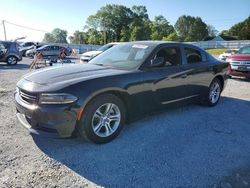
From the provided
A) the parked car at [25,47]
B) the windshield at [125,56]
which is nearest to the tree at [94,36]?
the parked car at [25,47]

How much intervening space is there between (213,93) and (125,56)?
106 inches

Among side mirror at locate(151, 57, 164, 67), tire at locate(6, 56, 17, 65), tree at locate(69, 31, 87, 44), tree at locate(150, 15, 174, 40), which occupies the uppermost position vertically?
tree at locate(150, 15, 174, 40)

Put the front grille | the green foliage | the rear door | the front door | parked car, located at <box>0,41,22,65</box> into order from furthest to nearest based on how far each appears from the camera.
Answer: the green foliage, parked car, located at <box>0,41,22,65</box>, the rear door, the front door, the front grille

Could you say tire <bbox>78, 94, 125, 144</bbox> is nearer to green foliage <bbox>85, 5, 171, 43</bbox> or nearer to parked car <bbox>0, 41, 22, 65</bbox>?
parked car <bbox>0, 41, 22, 65</bbox>

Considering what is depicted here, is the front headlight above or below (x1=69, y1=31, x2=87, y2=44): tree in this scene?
below

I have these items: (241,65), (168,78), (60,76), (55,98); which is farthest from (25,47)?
(55,98)

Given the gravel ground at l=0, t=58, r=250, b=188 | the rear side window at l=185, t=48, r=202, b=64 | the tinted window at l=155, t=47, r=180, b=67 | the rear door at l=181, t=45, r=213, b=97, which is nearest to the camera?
the gravel ground at l=0, t=58, r=250, b=188

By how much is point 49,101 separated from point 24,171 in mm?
932

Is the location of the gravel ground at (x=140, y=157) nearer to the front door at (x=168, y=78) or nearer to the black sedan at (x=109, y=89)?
the black sedan at (x=109, y=89)

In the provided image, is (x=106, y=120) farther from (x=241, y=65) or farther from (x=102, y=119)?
(x=241, y=65)

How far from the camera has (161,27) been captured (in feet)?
269

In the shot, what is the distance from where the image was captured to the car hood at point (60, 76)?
369 centimetres

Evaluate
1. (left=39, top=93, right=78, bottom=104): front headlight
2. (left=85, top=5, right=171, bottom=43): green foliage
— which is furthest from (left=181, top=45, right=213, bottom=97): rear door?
Result: (left=85, top=5, right=171, bottom=43): green foliage

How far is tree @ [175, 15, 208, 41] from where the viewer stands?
87.7 meters
